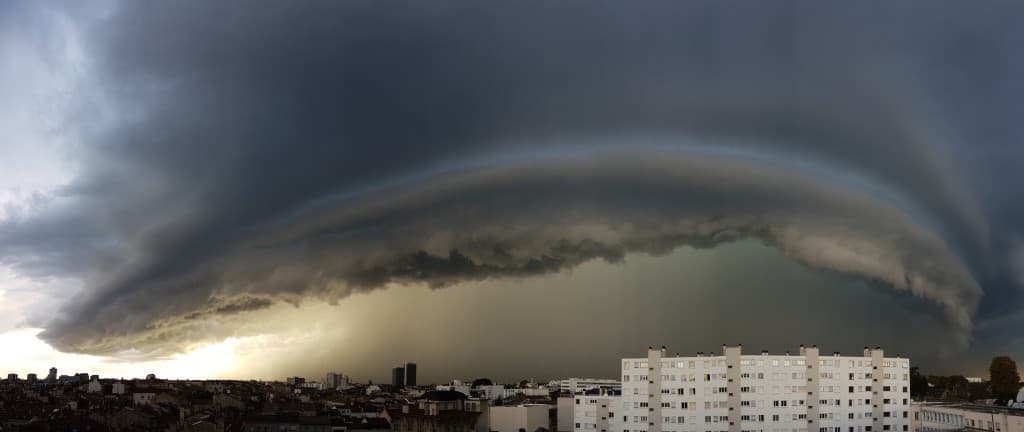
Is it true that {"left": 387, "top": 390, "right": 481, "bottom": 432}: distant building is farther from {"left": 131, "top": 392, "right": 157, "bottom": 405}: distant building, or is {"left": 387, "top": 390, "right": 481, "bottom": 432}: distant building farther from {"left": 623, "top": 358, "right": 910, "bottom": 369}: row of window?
{"left": 131, "top": 392, "right": 157, "bottom": 405}: distant building

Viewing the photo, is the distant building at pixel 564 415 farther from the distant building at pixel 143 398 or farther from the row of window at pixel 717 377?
the distant building at pixel 143 398

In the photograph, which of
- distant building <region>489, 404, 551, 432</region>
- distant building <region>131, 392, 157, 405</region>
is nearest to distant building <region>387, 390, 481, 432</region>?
distant building <region>489, 404, 551, 432</region>

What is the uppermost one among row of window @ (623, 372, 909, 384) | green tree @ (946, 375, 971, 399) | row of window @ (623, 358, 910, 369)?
row of window @ (623, 358, 910, 369)

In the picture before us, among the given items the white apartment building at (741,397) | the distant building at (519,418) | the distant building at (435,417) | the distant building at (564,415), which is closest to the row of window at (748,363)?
the white apartment building at (741,397)

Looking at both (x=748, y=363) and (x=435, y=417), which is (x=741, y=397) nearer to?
(x=748, y=363)

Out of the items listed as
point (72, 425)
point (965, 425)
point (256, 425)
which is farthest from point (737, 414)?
point (72, 425)

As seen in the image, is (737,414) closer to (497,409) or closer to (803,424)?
(803,424)
